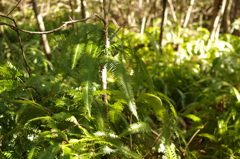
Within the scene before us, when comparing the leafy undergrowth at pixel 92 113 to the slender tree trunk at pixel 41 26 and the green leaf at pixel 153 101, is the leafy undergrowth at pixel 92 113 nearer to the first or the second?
the green leaf at pixel 153 101

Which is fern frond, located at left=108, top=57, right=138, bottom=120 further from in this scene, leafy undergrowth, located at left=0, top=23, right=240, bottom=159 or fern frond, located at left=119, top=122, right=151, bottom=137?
fern frond, located at left=119, top=122, right=151, bottom=137

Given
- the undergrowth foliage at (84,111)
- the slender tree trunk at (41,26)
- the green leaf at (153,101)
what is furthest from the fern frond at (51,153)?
the slender tree trunk at (41,26)

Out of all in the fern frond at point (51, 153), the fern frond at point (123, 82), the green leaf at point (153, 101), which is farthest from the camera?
the green leaf at point (153, 101)

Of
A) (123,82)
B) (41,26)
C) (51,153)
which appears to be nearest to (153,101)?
(123,82)

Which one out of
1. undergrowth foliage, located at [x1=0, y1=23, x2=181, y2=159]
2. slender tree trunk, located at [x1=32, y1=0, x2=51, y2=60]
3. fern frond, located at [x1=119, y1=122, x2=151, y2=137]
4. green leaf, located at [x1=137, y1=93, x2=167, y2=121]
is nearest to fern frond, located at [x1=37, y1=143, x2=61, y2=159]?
undergrowth foliage, located at [x1=0, y1=23, x2=181, y2=159]

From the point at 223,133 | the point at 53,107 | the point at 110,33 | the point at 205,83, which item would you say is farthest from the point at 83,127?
the point at 205,83

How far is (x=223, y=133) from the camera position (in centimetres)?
245

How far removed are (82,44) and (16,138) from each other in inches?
33.0

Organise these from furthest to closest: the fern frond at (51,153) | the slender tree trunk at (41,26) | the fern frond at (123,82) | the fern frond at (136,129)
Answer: the slender tree trunk at (41,26) → the fern frond at (136,129) → the fern frond at (123,82) → the fern frond at (51,153)

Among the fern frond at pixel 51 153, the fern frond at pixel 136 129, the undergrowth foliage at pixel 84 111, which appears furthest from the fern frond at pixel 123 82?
the fern frond at pixel 51 153

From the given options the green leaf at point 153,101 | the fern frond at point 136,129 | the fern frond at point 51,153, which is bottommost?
the fern frond at point 136,129

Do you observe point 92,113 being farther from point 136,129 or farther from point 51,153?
point 51,153

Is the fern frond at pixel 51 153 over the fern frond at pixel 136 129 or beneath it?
over

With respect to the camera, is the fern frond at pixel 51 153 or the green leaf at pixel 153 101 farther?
the green leaf at pixel 153 101
